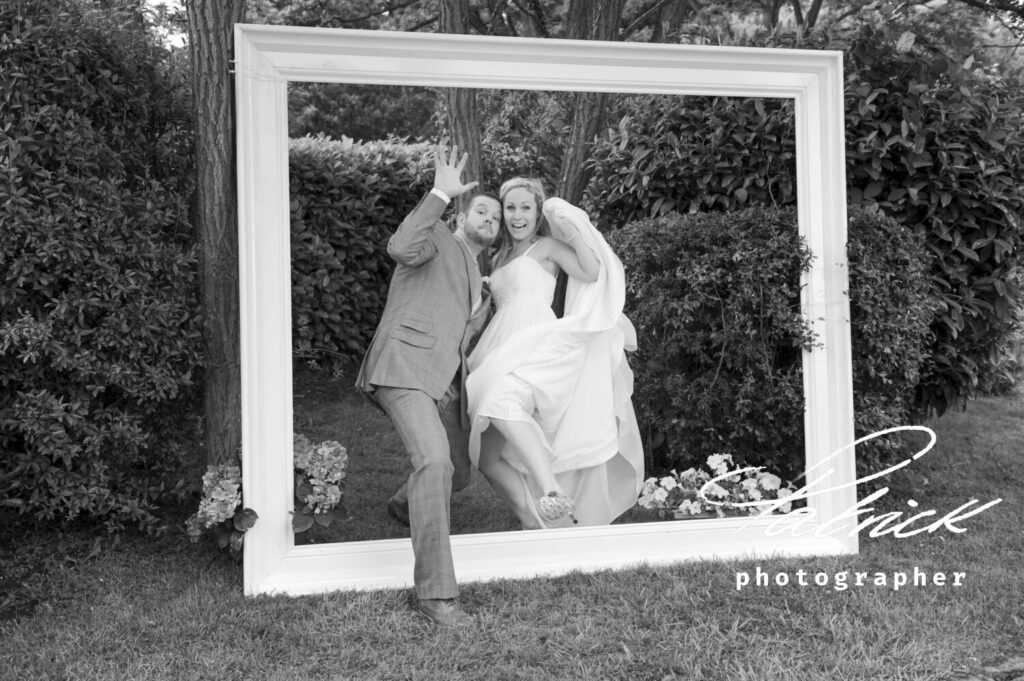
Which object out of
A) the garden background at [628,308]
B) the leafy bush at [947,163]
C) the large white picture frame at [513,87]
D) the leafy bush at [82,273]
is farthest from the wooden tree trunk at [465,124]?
the leafy bush at [947,163]

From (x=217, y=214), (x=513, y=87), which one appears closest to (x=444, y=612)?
(x=217, y=214)

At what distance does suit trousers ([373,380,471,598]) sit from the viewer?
3434mm

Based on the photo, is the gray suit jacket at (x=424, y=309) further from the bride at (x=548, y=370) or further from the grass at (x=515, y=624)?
the grass at (x=515, y=624)

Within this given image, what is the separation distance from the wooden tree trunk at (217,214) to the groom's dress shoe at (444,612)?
1.20 meters

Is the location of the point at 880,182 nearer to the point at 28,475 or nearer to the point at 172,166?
the point at 172,166

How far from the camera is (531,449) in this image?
156 inches

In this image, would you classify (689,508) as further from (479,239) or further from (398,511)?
(479,239)

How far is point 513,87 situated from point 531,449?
5.28ft

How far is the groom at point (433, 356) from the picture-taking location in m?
3.45

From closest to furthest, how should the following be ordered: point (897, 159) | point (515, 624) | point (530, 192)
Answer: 1. point (515, 624)
2. point (530, 192)
3. point (897, 159)

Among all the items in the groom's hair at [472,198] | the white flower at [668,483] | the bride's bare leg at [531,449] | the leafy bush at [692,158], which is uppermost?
the leafy bush at [692,158]

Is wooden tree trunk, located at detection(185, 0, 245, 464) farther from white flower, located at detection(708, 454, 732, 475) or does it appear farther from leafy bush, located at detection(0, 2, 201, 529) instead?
white flower, located at detection(708, 454, 732, 475)

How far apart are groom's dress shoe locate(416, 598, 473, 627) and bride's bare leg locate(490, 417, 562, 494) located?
74 cm

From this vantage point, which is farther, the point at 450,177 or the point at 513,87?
the point at 513,87
